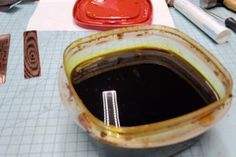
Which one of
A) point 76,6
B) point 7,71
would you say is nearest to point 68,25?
point 76,6

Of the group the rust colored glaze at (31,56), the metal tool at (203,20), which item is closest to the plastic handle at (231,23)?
the metal tool at (203,20)

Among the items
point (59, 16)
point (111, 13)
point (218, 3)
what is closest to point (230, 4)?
point (218, 3)

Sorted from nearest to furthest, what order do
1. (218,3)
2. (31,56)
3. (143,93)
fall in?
(143,93)
(31,56)
(218,3)

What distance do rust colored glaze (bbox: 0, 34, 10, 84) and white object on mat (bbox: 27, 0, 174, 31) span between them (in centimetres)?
5

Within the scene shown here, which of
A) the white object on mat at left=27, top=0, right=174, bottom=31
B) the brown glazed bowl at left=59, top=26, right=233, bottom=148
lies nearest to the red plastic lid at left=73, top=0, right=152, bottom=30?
the white object on mat at left=27, top=0, right=174, bottom=31

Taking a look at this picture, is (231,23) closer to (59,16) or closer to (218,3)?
(218,3)

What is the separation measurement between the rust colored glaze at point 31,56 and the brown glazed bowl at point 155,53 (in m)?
0.12

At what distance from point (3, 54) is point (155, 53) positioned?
0.27m

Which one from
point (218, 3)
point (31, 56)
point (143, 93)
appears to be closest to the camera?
point (143, 93)

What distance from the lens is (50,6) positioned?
624 mm

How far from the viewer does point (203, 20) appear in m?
0.55

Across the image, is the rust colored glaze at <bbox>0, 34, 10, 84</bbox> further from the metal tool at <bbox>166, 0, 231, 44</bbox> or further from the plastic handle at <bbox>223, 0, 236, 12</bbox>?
the plastic handle at <bbox>223, 0, 236, 12</bbox>

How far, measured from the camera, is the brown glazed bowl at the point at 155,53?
0.28 meters

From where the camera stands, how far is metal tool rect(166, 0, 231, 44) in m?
0.52
